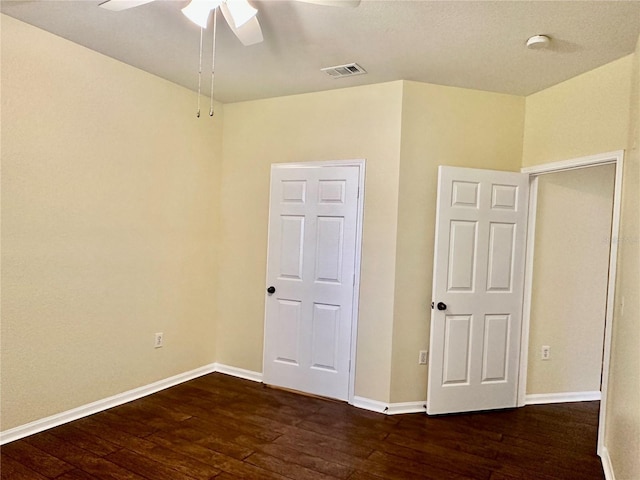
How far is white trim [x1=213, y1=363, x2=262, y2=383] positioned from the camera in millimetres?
3887

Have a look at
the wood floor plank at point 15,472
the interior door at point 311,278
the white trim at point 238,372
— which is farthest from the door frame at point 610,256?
the wood floor plank at point 15,472

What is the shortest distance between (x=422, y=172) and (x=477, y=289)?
1043mm

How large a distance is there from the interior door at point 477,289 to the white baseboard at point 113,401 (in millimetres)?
1755

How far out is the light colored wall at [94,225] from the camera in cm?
257

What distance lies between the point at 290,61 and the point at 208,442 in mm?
2686

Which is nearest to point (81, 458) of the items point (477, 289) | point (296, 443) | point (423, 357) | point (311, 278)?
point (296, 443)

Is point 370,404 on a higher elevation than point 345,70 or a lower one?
lower

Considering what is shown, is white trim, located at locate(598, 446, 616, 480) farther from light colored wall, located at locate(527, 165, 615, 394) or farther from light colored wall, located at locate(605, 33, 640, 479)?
light colored wall, located at locate(527, 165, 615, 394)

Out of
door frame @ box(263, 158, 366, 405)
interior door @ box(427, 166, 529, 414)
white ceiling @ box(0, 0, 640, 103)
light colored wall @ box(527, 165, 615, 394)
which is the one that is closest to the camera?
white ceiling @ box(0, 0, 640, 103)

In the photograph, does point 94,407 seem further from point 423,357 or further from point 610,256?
point 610,256

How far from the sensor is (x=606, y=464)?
99.2 inches

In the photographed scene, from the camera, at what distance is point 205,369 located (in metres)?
4.03

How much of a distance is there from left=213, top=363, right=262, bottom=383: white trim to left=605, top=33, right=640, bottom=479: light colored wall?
8.99 feet

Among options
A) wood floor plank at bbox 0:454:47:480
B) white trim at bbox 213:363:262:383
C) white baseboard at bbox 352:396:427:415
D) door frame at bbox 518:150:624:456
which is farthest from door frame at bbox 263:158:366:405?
wood floor plank at bbox 0:454:47:480
